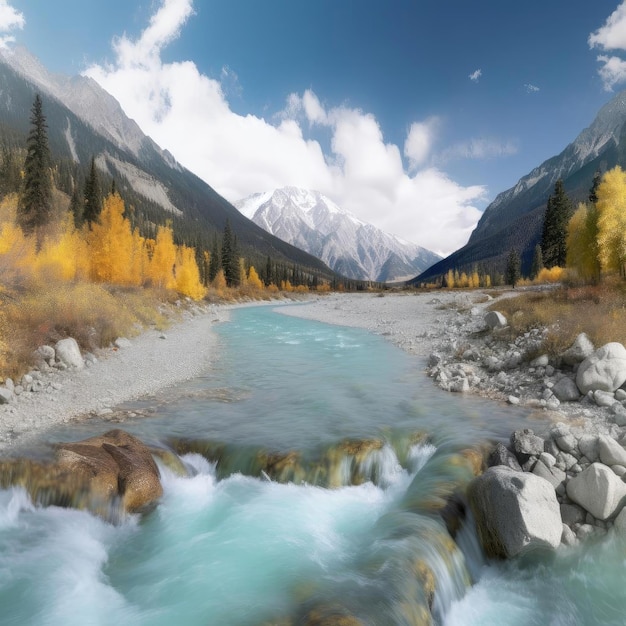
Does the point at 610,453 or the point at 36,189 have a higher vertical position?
the point at 36,189

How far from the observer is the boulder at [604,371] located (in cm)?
1247

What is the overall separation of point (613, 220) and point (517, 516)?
37752mm

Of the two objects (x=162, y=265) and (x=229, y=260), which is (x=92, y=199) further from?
(x=229, y=260)

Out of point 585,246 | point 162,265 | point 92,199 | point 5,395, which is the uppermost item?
point 92,199

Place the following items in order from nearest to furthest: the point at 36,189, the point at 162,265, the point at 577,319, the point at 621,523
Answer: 1. the point at 621,523
2. the point at 577,319
3. the point at 36,189
4. the point at 162,265

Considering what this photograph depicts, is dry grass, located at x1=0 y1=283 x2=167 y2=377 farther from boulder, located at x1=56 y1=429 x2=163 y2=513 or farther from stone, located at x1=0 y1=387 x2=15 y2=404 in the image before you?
boulder, located at x1=56 y1=429 x2=163 y2=513

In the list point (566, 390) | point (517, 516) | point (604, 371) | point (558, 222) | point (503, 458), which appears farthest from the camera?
point (558, 222)

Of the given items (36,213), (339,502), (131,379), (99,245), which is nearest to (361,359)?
(131,379)

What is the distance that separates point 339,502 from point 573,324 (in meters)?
14.4

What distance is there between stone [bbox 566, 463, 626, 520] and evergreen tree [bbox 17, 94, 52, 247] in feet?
186

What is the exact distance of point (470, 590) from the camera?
259 inches

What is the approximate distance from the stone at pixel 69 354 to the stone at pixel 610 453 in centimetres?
1849

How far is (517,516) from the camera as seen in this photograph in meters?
6.73

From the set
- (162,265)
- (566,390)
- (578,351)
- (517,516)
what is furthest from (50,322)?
(162,265)
